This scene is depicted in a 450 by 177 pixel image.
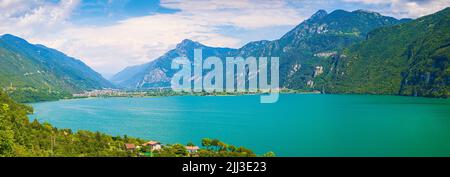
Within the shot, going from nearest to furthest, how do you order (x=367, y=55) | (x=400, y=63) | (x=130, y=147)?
1. (x=130, y=147)
2. (x=400, y=63)
3. (x=367, y=55)

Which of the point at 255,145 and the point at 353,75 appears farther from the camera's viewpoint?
the point at 353,75

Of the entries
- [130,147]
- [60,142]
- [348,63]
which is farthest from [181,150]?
[348,63]

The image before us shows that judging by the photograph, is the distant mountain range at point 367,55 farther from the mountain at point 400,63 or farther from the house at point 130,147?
the house at point 130,147

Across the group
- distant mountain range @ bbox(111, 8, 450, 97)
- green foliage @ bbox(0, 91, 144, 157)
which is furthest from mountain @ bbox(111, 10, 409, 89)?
green foliage @ bbox(0, 91, 144, 157)

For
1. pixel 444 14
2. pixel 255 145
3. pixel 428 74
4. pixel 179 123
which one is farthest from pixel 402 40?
pixel 255 145

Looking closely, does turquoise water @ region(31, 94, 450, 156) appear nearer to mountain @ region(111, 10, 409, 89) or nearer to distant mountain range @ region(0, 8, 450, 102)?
distant mountain range @ region(0, 8, 450, 102)

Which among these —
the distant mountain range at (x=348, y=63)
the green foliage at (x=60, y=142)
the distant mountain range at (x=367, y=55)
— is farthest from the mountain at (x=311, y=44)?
the green foliage at (x=60, y=142)

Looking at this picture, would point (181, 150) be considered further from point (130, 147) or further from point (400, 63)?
point (400, 63)
